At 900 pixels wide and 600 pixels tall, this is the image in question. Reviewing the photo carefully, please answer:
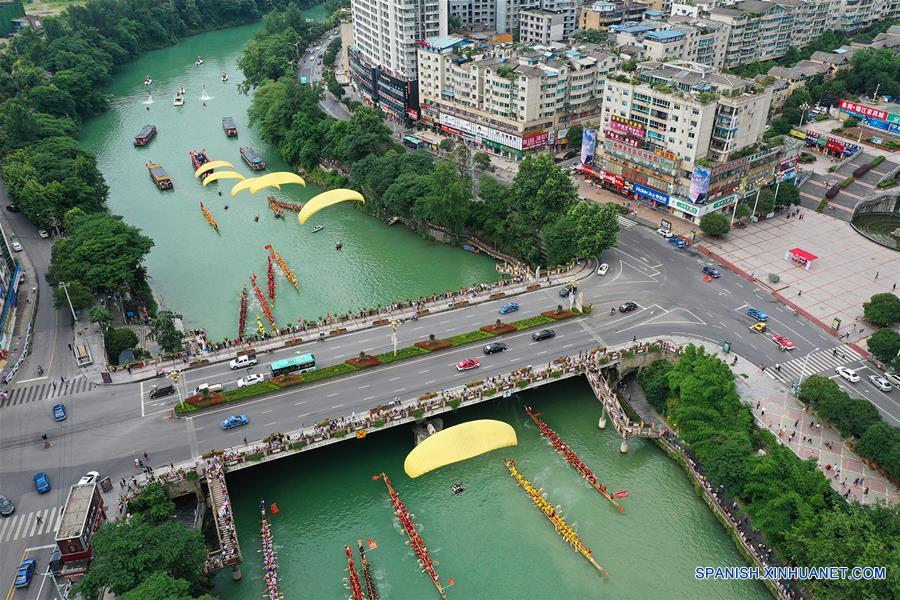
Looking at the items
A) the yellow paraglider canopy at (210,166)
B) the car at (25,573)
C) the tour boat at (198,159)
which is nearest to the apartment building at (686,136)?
the yellow paraglider canopy at (210,166)

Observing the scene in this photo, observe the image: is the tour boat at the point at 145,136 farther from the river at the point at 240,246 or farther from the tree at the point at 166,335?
the tree at the point at 166,335

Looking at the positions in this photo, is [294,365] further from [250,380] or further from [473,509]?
[473,509]

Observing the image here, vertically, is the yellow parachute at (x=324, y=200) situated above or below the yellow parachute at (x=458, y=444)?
above

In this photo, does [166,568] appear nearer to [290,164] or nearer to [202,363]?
[202,363]

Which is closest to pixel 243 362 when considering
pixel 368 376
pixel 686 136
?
pixel 368 376

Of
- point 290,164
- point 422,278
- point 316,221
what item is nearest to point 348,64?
point 290,164

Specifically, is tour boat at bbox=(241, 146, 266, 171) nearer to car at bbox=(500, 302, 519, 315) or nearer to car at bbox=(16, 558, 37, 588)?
car at bbox=(500, 302, 519, 315)
